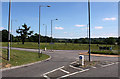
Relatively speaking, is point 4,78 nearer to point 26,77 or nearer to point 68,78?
point 26,77

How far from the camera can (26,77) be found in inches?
259

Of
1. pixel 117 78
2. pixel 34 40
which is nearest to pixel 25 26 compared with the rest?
pixel 34 40

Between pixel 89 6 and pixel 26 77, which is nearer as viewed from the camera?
pixel 26 77

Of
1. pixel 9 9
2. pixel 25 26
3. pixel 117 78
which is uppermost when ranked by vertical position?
pixel 25 26

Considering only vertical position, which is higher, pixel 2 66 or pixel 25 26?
pixel 25 26

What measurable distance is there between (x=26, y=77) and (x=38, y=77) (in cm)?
69

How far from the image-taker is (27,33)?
6216cm

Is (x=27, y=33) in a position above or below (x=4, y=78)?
above

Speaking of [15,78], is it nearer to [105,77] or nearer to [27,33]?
[105,77]

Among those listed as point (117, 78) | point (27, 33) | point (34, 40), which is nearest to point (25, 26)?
point (27, 33)

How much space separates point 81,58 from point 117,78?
3.90 m

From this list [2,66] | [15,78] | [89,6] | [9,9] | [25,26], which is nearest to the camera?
[15,78]

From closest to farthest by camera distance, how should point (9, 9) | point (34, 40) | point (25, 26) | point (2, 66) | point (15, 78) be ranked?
point (15, 78)
point (2, 66)
point (9, 9)
point (25, 26)
point (34, 40)

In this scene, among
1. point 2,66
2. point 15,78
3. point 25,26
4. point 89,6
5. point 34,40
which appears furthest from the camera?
point 34,40
